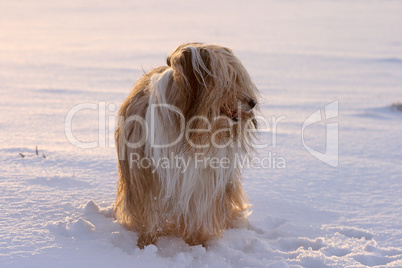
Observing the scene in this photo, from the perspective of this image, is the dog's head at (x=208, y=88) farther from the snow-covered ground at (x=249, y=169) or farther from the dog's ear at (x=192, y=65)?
the snow-covered ground at (x=249, y=169)

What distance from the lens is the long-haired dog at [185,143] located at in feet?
7.39

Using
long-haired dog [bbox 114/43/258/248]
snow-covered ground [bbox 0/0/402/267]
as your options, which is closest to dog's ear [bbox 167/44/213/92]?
long-haired dog [bbox 114/43/258/248]

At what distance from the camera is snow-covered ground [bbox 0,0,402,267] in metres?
2.52

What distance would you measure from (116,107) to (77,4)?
634 inches

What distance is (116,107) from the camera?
5.34 meters

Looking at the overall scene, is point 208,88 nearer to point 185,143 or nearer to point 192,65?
point 192,65

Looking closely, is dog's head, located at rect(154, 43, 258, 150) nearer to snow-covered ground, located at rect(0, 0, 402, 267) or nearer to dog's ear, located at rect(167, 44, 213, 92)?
dog's ear, located at rect(167, 44, 213, 92)

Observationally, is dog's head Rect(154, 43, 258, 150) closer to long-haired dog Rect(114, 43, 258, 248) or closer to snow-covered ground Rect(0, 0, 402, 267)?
long-haired dog Rect(114, 43, 258, 248)

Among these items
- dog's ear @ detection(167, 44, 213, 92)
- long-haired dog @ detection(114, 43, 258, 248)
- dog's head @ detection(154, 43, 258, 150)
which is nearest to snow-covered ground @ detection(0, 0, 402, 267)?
long-haired dog @ detection(114, 43, 258, 248)

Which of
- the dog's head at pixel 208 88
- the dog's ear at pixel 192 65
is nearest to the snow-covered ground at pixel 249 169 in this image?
the dog's head at pixel 208 88

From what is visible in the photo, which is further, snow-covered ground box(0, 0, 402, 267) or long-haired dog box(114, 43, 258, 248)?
snow-covered ground box(0, 0, 402, 267)

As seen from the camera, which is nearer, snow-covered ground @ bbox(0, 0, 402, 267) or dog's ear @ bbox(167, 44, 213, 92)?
dog's ear @ bbox(167, 44, 213, 92)

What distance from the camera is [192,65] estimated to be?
2.19 m

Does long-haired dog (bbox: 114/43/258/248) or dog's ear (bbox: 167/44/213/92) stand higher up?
dog's ear (bbox: 167/44/213/92)
